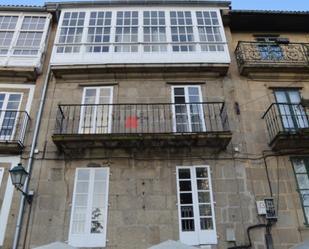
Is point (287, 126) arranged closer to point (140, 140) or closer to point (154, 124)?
point (154, 124)

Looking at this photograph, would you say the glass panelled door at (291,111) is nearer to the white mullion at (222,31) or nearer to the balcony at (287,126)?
the balcony at (287,126)

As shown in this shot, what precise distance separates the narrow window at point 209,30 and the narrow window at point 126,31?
2.48m

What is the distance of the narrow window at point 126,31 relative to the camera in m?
11.1

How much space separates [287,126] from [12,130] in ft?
28.7

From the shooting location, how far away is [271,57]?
37.0ft

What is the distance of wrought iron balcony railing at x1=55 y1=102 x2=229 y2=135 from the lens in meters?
9.64

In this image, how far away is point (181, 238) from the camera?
7.97m

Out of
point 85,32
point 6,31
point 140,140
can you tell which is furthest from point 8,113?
point 140,140

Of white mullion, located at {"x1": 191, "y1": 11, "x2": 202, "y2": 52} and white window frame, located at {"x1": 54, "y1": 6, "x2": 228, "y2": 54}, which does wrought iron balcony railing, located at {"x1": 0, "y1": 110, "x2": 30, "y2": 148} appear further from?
white mullion, located at {"x1": 191, "y1": 11, "x2": 202, "y2": 52}

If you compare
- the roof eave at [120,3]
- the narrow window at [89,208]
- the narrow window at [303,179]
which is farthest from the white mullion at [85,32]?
the narrow window at [303,179]

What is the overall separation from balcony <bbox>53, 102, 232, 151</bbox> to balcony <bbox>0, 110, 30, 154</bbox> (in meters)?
1.03

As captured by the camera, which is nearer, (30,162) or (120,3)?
(30,162)

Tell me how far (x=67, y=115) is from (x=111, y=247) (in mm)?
4375

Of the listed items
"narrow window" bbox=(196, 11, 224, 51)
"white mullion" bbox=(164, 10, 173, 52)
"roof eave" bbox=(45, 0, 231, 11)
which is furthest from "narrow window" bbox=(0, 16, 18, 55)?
"narrow window" bbox=(196, 11, 224, 51)
